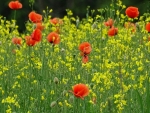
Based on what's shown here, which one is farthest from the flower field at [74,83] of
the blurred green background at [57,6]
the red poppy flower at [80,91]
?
the blurred green background at [57,6]

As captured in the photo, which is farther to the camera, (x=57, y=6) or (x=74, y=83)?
(x=57, y=6)

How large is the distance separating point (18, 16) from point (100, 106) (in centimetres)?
1079

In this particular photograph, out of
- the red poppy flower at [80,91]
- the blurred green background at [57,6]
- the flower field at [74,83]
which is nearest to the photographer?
the red poppy flower at [80,91]

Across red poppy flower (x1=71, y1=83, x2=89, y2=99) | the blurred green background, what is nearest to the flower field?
red poppy flower (x1=71, y1=83, x2=89, y2=99)

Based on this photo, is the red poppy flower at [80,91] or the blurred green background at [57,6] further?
the blurred green background at [57,6]

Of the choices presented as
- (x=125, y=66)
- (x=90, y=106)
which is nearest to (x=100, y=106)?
(x=90, y=106)

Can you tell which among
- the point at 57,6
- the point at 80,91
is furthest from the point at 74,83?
the point at 57,6

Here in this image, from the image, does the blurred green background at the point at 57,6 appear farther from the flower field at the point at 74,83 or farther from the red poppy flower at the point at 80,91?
the red poppy flower at the point at 80,91

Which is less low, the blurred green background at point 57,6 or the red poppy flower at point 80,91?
the blurred green background at point 57,6

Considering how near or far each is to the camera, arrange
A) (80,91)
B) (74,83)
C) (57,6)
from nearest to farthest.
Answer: (80,91) → (74,83) → (57,6)

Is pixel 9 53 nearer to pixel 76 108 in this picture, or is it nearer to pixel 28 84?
pixel 28 84

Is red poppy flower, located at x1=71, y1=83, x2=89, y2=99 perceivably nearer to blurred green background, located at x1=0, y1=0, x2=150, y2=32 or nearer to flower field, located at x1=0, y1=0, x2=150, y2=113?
flower field, located at x1=0, y1=0, x2=150, y2=113

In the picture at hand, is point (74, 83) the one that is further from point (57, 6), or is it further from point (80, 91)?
point (57, 6)

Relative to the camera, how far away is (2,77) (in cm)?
479
